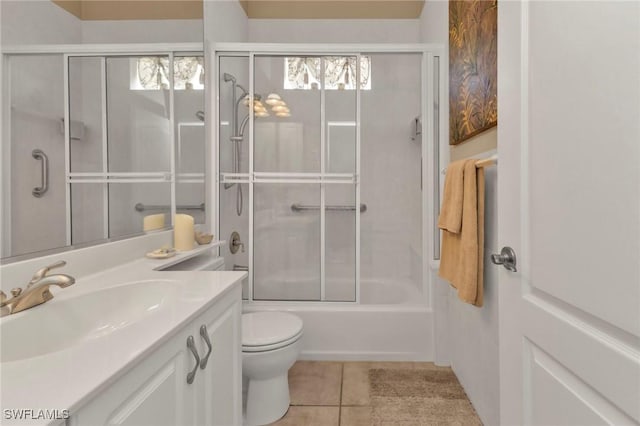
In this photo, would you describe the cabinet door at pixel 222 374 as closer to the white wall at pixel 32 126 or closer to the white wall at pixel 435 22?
the white wall at pixel 32 126

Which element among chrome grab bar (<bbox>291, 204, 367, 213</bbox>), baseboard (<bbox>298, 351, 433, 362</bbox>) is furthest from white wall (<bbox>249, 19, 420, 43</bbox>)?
baseboard (<bbox>298, 351, 433, 362</bbox>)

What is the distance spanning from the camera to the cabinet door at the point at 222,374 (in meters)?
0.91

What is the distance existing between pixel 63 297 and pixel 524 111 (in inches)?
55.0

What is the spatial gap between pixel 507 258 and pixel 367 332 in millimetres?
1368

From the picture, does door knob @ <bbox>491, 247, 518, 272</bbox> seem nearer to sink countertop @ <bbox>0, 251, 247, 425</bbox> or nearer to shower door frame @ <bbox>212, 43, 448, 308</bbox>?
sink countertop @ <bbox>0, 251, 247, 425</bbox>

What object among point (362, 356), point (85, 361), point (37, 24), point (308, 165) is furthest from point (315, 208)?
point (85, 361)

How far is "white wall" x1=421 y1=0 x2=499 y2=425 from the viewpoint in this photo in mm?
1388

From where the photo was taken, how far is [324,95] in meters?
2.24

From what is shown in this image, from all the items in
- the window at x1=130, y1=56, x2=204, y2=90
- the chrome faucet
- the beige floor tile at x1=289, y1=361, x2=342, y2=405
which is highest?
the window at x1=130, y1=56, x2=204, y2=90

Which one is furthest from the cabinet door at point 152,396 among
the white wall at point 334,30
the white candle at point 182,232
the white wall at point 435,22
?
the white wall at point 334,30

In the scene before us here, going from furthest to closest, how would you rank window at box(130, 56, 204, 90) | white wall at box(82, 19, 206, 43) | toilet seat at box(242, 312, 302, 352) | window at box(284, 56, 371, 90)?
window at box(284, 56, 371, 90) < toilet seat at box(242, 312, 302, 352) < window at box(130, 56, 204, 90) < white wall at box(82, 19, 206, 43)

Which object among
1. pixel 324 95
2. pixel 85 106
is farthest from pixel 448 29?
pixel 85 106

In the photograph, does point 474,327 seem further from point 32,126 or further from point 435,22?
point 435,22

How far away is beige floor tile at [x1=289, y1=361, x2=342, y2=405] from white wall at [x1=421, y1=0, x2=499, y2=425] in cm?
71
